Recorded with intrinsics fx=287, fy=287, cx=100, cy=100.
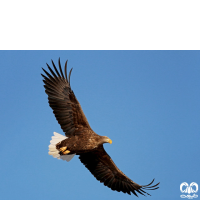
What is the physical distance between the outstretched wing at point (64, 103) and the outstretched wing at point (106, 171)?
1.33 m

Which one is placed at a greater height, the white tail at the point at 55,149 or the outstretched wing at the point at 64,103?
the outstretched wing at the point at 64,103

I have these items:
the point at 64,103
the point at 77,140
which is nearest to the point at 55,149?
the point at 77,140

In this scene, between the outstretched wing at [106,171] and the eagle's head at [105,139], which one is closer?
the eagle's head at [105,139]

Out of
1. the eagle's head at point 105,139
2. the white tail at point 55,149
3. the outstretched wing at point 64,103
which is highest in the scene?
the outstretched wing at point 64,103

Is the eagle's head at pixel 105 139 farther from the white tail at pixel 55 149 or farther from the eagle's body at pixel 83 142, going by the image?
the white tail at pixel 55 149

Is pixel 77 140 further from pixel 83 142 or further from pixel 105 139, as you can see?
pixel 105 139

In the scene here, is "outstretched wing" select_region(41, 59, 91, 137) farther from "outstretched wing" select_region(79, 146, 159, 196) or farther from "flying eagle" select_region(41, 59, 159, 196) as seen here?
"outstretched wing" select_region(79, 146, 159, 196)

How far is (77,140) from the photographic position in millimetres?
8898

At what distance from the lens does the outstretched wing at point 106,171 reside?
9.83m

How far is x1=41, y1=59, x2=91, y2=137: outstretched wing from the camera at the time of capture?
9.19 meters

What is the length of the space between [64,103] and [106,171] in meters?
2.83

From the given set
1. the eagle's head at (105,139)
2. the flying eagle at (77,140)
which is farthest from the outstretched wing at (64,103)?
the eagle's head at (105,139)

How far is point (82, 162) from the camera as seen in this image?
9.95 m

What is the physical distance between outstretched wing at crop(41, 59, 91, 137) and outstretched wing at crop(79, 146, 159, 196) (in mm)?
1334
